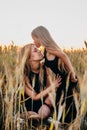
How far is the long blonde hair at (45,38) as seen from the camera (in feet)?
7.97

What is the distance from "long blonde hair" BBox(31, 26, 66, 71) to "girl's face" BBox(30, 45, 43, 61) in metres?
0.06

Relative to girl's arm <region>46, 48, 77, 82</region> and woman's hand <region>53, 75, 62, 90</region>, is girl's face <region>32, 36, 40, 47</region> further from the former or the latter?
woman's hand <region>53, 75, 62, 90</region>

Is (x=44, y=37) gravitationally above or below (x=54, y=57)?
Result: above

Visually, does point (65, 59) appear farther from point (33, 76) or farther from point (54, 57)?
point (33, 76)

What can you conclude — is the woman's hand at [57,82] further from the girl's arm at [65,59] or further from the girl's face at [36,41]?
the girl's face at [36,41]

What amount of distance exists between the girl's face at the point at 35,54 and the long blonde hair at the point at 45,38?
2.4 inches

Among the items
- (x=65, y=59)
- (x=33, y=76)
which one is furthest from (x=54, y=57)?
(x=33, y=76)

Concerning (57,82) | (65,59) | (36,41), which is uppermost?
(36,41)

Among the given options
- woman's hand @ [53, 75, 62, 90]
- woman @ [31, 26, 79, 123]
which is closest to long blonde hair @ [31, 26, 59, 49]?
woman @ [31, 26, 79, 123]

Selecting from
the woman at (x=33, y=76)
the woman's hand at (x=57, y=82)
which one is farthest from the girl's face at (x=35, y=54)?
the woman's hand at (x=57, y=82)

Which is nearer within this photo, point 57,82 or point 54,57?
point 57,82

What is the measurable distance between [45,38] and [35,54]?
0.12 m

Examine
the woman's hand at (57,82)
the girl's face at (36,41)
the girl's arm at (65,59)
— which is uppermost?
the girl's face at (36,41)

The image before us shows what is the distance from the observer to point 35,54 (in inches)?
95.9
